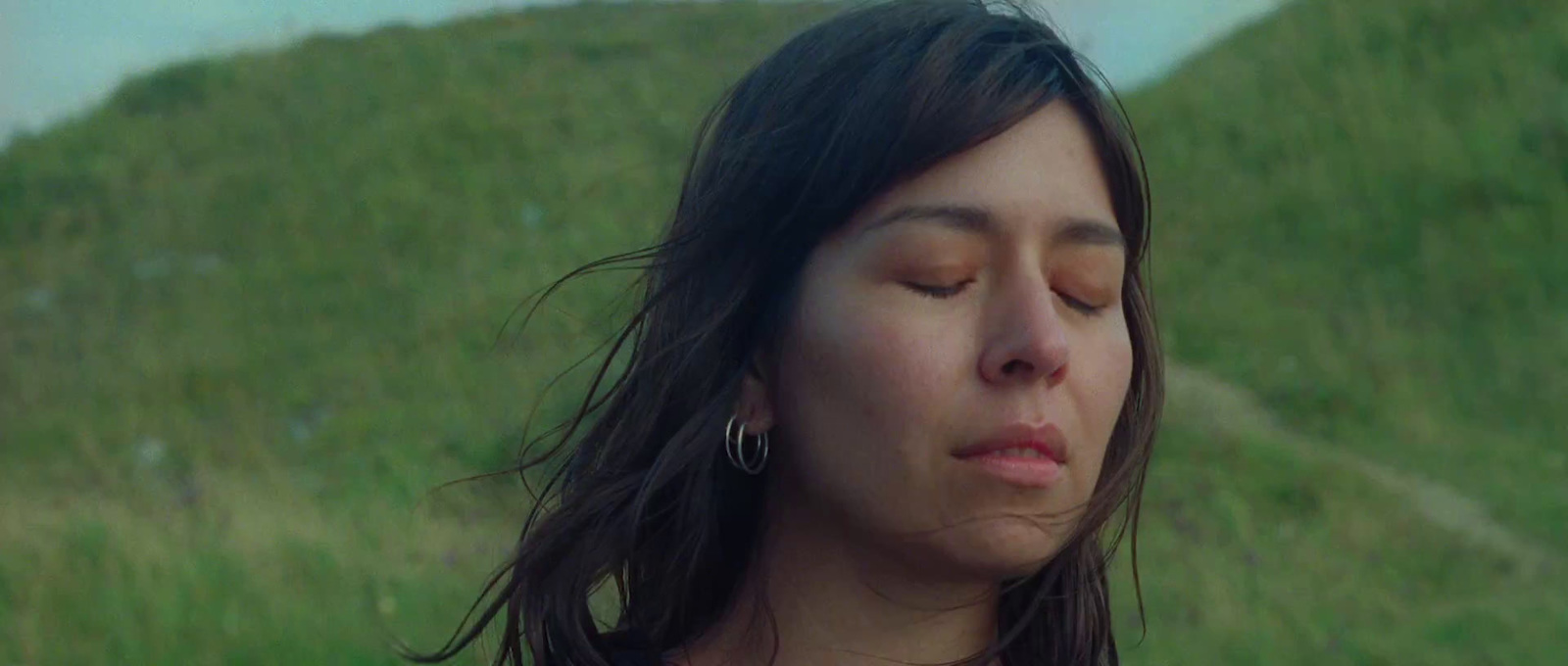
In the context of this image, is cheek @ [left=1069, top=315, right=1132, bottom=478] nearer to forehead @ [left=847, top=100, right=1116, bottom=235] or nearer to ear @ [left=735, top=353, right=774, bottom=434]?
forehead @ [left=847, top=100, right=1116, bottom=235]

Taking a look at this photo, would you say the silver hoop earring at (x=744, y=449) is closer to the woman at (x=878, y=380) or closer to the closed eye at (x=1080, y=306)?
the woman at (x=878, y=380)

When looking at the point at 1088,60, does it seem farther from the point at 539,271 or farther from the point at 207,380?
the point at 539,271

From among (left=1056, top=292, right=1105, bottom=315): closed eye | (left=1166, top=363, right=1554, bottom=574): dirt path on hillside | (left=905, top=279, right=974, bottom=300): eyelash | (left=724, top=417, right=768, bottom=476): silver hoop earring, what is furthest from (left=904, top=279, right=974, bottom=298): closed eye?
(left=1166, top=363, right=1554, bottom=574): dirt path on hillside

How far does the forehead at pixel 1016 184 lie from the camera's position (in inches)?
62.0

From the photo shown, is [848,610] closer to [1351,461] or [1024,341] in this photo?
→ [1024,341]

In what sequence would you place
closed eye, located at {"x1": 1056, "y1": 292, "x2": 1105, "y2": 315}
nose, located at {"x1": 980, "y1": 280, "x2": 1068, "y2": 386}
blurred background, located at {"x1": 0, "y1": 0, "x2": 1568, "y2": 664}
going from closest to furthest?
nose, located at {"x1": 980, "y1": 280, "x2": 1068, "y2": 386}
closed eye, located at {"x1": 1056, "y1": 292, "x2": 1105, "y2": 315}
blurred background, located at {"x1": 0, "y1": 0, "x2": 1568, "y2": 664}

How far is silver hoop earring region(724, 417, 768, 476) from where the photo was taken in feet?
5.53

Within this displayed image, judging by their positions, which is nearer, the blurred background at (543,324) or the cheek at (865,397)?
the cheek at (865,397)

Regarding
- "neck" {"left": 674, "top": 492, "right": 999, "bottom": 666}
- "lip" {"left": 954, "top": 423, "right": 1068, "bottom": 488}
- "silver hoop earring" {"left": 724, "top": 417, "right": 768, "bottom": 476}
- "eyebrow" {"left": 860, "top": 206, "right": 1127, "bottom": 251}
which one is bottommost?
"neck" {"left": 674, "top": 492, "right": 999, "bottom": 666}

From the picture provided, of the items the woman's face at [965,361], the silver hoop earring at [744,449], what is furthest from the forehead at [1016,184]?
the silver hoop earring at [744,449]

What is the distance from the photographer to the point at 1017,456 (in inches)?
60.4

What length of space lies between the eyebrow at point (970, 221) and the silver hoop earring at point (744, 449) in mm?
228

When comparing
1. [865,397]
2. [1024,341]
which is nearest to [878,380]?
[865,397]

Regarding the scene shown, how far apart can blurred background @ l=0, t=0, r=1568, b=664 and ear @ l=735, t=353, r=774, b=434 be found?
0.49 metres
